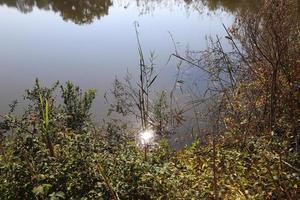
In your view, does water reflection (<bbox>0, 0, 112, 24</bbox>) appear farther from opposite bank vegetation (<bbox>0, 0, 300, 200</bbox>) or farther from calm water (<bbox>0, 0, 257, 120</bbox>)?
opposite bank vegetation (<bbox>0, 0, 300, 200</bbox>)

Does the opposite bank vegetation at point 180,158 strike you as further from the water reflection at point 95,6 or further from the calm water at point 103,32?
the water reflection at point 95,6

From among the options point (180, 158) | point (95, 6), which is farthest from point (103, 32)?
point (180, 158)

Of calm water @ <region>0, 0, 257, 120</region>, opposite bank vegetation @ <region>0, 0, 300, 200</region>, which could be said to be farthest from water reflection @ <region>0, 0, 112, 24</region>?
opposite bank vegetation @ <region>0, 0, 300, 200</region>

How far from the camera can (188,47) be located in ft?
26.4

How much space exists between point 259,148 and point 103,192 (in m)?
1.25

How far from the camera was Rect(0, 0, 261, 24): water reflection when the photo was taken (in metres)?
11.6

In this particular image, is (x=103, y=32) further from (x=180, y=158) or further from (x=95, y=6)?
(x=180, y=158)

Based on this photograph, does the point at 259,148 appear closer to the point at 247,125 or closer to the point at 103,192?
the point at 247,125

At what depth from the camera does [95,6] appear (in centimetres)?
1278

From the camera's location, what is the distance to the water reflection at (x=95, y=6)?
1158 cm

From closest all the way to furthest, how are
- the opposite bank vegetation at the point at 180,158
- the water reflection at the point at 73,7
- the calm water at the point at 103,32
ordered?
1. the opposite bank vegetation at the point at 180,158
2. the calm water at the point at 103,32
3. the water reflection at the point at 73,7

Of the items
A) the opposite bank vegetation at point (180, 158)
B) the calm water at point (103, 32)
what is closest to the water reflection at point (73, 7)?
the calm water at point (103, 32)

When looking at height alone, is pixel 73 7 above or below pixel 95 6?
above

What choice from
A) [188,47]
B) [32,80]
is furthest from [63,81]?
[188,47]
